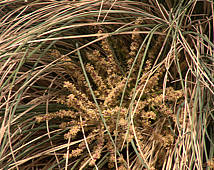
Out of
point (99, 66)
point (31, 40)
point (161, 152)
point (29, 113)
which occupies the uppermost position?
point (31, 40)

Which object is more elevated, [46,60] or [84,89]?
[46,60]

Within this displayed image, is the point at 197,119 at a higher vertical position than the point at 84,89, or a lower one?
lower

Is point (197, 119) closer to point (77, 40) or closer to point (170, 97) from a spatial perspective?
point (170, 97)

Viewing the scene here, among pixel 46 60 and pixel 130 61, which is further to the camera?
pixel 46 60

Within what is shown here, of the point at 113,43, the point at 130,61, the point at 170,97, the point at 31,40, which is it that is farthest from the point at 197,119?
the point at 31,40

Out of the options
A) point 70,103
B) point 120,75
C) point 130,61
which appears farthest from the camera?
point 120,75

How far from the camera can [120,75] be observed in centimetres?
115

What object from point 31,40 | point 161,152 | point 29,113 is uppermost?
point 31,40

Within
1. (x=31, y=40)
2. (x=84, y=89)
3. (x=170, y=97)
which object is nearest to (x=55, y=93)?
(x=84, y=89)

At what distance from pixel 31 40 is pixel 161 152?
594 mm

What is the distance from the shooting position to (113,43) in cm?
113

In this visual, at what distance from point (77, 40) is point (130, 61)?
29cm

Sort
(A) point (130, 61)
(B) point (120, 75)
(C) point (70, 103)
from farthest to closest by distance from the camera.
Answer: (B) point (120, 75) < (A) point (130, 61) < (C) point (70, 103)

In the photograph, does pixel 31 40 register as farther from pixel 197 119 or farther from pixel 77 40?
pixel 197 119
